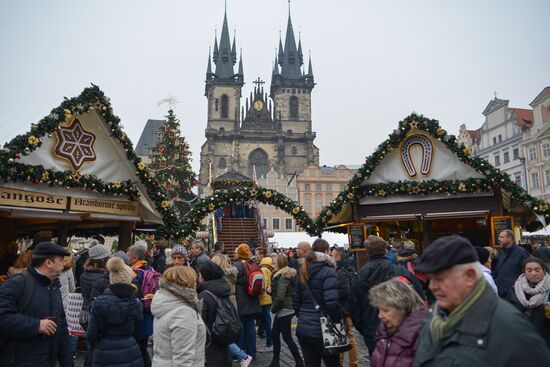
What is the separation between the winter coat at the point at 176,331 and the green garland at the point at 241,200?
679 cm

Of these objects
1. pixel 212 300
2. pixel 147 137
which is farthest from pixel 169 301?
pixel 147 137

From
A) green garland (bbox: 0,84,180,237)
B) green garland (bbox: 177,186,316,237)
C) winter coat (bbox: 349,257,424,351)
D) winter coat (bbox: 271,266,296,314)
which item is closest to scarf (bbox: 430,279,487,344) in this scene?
winter coat (bbox: 349,257,424,351)

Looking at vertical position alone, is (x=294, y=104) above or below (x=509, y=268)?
above

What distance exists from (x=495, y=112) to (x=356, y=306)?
139 ft

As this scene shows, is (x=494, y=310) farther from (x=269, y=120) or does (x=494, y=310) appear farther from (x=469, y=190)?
(x=269, y=120)

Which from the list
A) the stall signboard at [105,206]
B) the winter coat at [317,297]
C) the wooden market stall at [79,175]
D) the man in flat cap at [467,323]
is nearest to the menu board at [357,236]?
the wooden market stall at [79,175]

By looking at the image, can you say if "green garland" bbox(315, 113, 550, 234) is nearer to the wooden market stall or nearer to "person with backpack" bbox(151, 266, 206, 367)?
the wooden market stall

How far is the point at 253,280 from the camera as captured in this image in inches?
277

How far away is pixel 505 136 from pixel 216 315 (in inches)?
1665

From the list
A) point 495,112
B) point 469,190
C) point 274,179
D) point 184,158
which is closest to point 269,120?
point 274,179

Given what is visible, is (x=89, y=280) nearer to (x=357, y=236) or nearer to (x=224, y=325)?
(x=224, y=325)

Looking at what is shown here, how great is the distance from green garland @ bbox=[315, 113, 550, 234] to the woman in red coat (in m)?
7.71

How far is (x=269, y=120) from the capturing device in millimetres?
79250

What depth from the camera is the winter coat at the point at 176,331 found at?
11.8 ft
